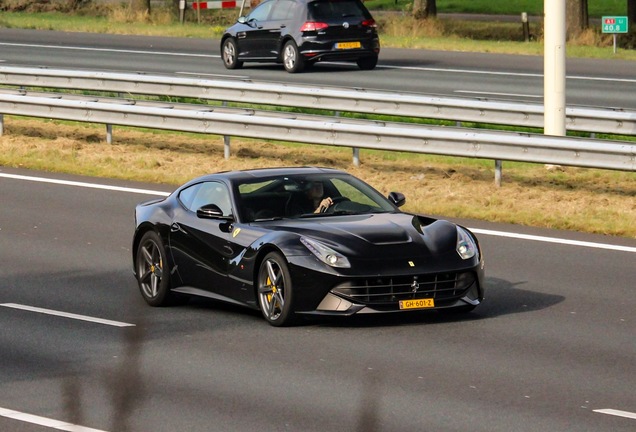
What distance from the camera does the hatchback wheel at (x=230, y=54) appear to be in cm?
3472

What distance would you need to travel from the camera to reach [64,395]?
31.0ft

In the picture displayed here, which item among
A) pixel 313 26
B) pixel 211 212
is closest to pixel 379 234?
pixel 211 212

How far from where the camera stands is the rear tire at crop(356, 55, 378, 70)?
33812mm

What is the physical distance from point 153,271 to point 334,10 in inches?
824

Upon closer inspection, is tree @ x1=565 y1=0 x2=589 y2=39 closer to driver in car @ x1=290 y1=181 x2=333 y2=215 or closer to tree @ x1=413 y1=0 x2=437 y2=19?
tree @ x1=413 y1=0 x2=437 y2=19

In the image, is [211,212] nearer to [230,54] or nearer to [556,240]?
[556,240]

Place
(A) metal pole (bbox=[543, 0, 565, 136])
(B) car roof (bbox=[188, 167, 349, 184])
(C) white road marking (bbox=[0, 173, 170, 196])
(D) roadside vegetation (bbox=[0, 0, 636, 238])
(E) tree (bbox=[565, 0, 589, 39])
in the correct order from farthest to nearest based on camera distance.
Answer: (E) tree (bbox=[565, 0, 589, 39]), (C) white road marking (bbox=[0, 173, 170, 196]), (A) metal pole (bbox=[543, 0, 565, 136]), (D) roadside vegetation (bbox=[0, 0, 636, 238]), (B) car roof (bbox=[188, 167, 349, 184])

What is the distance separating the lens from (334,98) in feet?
78.4

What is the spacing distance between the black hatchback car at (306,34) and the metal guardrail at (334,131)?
954cm

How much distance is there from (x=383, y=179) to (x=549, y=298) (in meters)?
7.17

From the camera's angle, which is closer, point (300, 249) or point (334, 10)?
point (300, 249)

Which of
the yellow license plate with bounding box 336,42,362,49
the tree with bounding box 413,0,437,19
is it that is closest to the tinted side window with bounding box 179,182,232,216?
the yellow license plate with bounding box 336,42,362,49

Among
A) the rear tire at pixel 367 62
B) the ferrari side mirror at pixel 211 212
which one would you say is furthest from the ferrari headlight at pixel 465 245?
the rear tire at pixel 367 62

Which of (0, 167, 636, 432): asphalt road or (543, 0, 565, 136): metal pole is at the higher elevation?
(543, 0, 565, 136): metal pole
